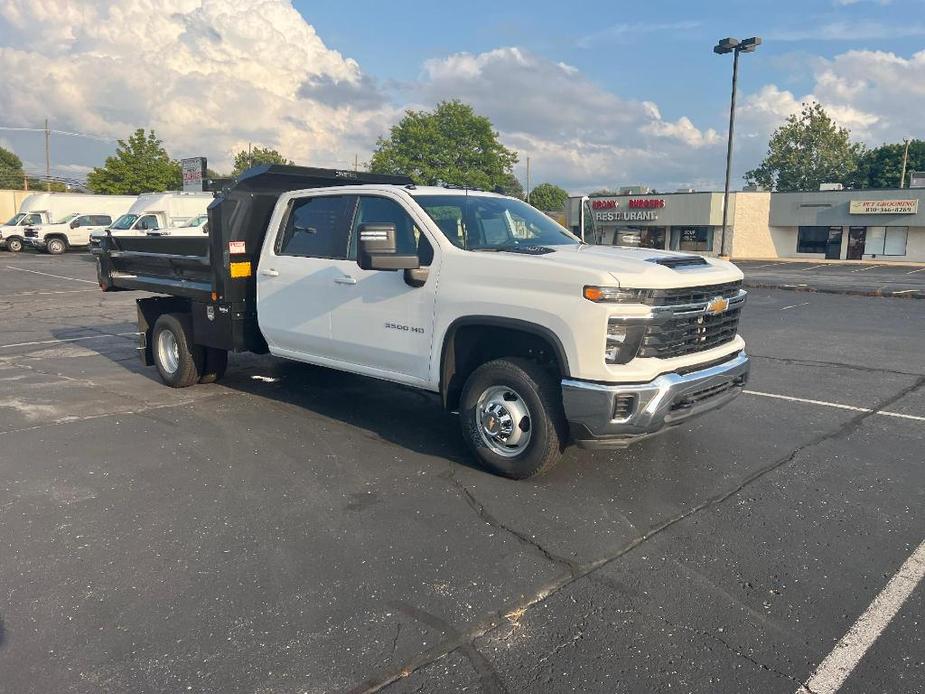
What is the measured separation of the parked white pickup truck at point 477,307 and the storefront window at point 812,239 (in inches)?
1816

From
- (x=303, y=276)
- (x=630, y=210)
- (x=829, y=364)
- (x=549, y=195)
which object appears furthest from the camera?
(x=549, y=195)

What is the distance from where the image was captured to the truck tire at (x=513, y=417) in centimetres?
458

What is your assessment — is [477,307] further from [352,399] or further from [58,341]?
[58,341]

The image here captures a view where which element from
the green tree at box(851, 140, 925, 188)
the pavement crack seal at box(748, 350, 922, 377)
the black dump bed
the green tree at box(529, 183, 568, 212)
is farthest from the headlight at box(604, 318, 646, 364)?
the green tree at box(529, 183, 568, 212)

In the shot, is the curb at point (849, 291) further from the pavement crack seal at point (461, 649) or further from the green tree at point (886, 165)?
the green tree at point (886, 165)

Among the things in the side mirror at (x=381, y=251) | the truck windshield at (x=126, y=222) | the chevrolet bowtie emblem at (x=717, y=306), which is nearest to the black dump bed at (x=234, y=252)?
the side mirror at (x=381, y=251)

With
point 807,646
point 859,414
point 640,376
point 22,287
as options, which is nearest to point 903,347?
point 859,414

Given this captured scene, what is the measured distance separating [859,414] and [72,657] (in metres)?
6.48

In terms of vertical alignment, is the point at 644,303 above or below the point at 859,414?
above

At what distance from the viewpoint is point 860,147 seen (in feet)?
227

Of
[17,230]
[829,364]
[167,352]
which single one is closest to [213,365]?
[167,352]

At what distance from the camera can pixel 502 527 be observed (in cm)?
414

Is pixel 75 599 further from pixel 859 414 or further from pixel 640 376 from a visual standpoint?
pixel 859 414

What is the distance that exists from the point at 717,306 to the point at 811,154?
70344mm
